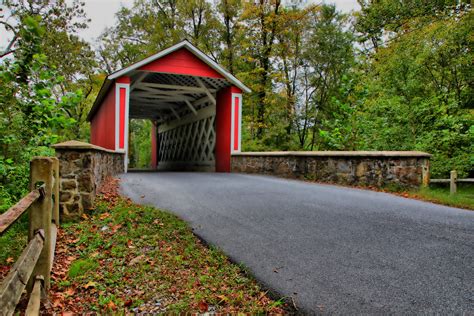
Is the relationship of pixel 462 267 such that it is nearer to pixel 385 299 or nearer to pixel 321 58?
pixel 385 299

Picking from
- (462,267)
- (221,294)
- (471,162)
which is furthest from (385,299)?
(471,162)

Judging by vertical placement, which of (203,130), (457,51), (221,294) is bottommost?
(221,294)

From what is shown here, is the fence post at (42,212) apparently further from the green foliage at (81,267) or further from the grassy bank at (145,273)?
the green foliage at (81,267)

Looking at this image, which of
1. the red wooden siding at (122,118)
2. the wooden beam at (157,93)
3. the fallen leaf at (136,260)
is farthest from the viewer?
the wooden beam at (157,93)

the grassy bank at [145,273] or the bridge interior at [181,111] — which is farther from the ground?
the bridge interior at [181,111]

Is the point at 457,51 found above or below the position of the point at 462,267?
above

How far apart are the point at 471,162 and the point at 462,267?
6.23 meters

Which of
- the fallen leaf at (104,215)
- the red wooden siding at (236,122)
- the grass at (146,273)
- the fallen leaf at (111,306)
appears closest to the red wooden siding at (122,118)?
the red wooden siding at (236,122)

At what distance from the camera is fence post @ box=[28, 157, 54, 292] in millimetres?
2164

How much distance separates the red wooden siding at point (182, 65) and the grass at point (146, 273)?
23.3 feet

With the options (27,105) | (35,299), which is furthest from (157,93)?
(35,299)

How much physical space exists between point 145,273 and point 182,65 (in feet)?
28.2

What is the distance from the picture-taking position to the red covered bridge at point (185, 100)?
9.69 m

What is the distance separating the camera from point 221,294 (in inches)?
89.6
